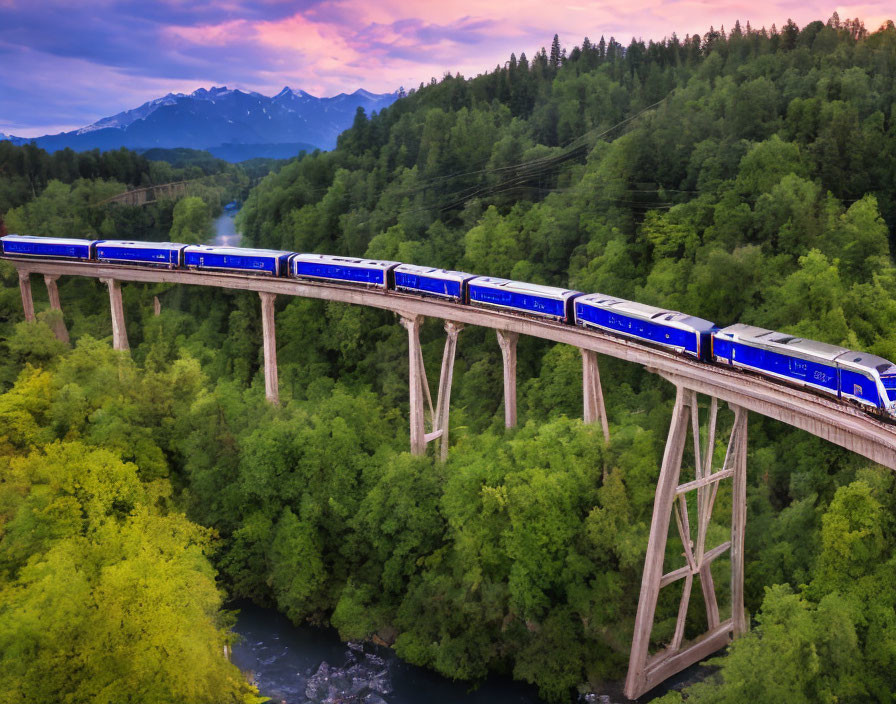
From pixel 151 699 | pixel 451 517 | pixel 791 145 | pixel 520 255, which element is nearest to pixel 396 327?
pixel 520 255

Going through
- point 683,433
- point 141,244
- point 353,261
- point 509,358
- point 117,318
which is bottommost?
point 683,433

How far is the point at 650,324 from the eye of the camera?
31656 mm

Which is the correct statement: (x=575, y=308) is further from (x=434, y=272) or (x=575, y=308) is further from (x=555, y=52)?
(x=555, y=52)

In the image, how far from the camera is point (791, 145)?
156 ft

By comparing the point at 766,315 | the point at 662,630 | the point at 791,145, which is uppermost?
the point at 791,145

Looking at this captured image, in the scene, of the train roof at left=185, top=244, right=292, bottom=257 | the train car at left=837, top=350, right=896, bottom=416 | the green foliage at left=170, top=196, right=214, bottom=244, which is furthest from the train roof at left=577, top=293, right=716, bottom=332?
the green foliage at left=170, top=196, right=214, bottom=244

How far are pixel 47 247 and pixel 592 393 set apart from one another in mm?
42920

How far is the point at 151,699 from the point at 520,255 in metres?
39.3

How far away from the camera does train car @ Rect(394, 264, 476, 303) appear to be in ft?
133

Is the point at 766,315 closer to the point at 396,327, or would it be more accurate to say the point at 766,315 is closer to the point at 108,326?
the point at 396,327

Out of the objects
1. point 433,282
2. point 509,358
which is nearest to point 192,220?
point 433,282

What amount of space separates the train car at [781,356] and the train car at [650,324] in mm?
643

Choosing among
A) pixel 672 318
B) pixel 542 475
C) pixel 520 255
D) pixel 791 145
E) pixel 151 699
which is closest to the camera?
pixel 151 699

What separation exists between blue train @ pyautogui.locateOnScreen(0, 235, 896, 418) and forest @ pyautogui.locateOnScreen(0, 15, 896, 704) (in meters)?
4.37
